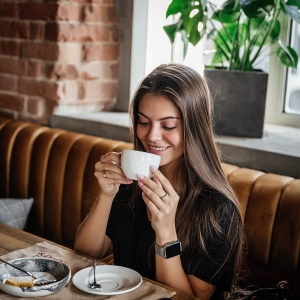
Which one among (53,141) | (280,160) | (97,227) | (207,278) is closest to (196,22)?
(280,160)

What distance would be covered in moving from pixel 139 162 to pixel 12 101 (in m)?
1.79

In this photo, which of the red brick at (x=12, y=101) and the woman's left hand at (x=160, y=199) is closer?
the woman's left hand at (x=160, y=199)

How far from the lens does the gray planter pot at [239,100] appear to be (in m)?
2.29

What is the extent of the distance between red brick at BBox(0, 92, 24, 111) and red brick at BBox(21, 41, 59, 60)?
0.22m

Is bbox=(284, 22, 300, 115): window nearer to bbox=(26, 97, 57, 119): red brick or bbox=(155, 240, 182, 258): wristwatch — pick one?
bbox=(26, 97, 57, 119): red brick

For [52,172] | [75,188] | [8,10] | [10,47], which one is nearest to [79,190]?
[75,188]

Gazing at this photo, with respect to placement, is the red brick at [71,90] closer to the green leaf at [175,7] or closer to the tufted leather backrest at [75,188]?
the tufted leather backrest at [75,188]

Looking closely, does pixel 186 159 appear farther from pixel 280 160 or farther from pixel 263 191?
pixel 280 160

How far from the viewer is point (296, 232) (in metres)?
1.78

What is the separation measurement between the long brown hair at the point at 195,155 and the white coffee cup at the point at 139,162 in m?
0.18

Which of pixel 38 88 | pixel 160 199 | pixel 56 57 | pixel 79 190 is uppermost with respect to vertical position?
pixel 56 57

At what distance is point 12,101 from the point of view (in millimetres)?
3021

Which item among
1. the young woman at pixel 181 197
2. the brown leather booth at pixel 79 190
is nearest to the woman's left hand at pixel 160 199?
the young woman at pixel 181 197

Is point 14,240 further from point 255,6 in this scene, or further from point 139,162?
point 255,6
